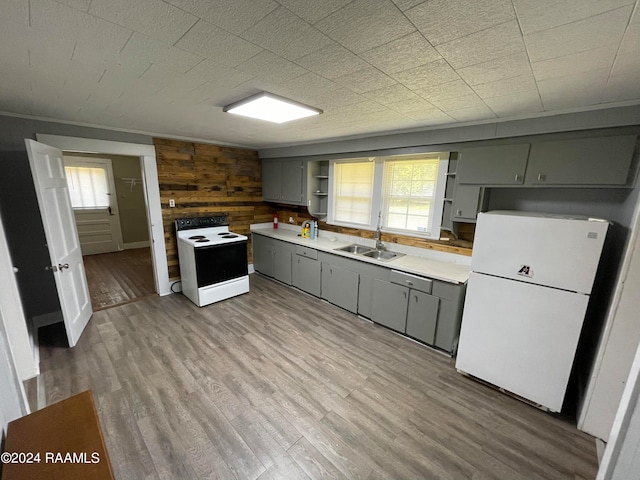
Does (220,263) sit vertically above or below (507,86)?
below

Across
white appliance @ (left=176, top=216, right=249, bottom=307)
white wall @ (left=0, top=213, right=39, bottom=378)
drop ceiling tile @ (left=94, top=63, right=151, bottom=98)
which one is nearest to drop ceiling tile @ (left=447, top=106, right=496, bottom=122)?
drop ceiling tile @ (left=94, top=63, right=151, bottom=98)

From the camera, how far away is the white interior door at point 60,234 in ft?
7.52

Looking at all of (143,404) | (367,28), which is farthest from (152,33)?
(143,404)

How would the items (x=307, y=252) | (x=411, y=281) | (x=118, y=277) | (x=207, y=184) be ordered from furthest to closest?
1. (x=118, y=277)
2. (x=207, y=184)
3. (x=307, y=252)
4. (x=411, y=281)

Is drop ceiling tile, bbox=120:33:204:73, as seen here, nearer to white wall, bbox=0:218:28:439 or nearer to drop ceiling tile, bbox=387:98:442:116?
drop ceiling tile, bbox=387:98:442:116

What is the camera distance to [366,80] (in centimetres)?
148

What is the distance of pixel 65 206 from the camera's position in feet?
9.27

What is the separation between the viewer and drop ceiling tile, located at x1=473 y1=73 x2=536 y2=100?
1420 mm

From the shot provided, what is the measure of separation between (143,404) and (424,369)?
2.40 m

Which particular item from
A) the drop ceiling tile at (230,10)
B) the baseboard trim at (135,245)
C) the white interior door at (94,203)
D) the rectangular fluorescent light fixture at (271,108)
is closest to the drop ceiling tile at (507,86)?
the rectangular fluorescent light fixture at (271,108)

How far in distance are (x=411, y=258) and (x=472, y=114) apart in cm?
163

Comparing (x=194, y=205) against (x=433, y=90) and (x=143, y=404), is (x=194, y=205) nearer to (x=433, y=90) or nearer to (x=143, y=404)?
(x=143, y=404)

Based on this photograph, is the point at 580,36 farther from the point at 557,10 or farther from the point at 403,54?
the point at 403,54

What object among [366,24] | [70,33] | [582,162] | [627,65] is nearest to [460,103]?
[627,65]
